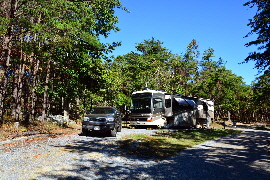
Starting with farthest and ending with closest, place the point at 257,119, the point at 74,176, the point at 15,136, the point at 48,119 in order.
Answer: the point at 257,119 → the point at 48,119 → the point at 15,136 → the point at 74,176

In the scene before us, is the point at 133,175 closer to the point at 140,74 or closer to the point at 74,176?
the point at 74,176

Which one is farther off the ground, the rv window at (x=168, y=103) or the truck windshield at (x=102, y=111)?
the rv window at (x=168, y=103)

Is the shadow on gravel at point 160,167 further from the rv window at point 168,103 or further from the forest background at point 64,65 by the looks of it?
the rv window at point 168,103

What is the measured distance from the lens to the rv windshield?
695 inches

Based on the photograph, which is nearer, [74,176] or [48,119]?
[74,176]

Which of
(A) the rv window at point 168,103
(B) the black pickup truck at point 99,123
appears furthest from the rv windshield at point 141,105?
(B) the black pickup truck at point 99,123

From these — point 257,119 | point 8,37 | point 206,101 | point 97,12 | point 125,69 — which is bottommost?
point 257,119

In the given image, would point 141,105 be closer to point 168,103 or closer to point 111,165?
point 168,103

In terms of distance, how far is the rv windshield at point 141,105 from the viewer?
57.9 ft

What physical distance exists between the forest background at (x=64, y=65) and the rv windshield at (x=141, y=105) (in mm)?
3429

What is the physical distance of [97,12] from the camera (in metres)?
18.2

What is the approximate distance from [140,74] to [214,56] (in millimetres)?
21700

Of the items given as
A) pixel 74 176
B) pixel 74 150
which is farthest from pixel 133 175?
pixel 74 150

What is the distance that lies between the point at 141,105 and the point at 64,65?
743 cm
